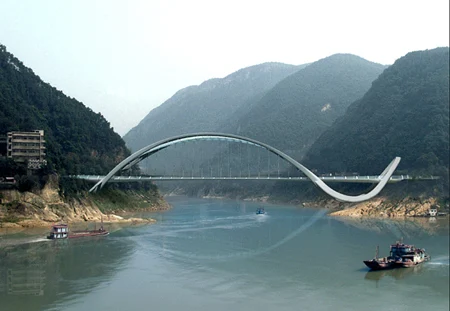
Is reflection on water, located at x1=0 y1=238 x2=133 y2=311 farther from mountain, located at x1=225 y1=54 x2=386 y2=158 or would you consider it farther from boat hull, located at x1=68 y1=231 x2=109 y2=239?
mountain, located at x1=225 y1=54 x2=386 y2=158

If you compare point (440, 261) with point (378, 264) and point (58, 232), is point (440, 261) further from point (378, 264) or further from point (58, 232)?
point (58, 232)

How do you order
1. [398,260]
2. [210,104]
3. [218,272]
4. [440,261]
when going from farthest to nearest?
[210,104]
[440,261]
[398,260]
[218,272]

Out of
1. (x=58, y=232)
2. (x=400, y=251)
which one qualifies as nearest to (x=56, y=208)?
(x=58, y=232)

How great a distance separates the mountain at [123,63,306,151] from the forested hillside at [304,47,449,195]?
209 ft

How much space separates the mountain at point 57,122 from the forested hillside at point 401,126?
86.8 feet

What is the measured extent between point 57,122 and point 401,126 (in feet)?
118

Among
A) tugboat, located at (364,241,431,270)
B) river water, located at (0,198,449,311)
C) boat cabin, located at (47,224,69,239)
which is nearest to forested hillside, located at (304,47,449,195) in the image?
river water, located at (0,198,449,311)

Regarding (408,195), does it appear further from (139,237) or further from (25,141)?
(25,141)

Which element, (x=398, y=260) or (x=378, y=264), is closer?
(x=378, y=264)

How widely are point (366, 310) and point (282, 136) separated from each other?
74265 millimetres

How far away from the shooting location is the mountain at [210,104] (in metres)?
131

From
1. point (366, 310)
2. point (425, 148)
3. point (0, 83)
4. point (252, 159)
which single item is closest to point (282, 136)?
point (252, 159)

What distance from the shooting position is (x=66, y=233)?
2925cm

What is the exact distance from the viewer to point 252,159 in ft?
309
